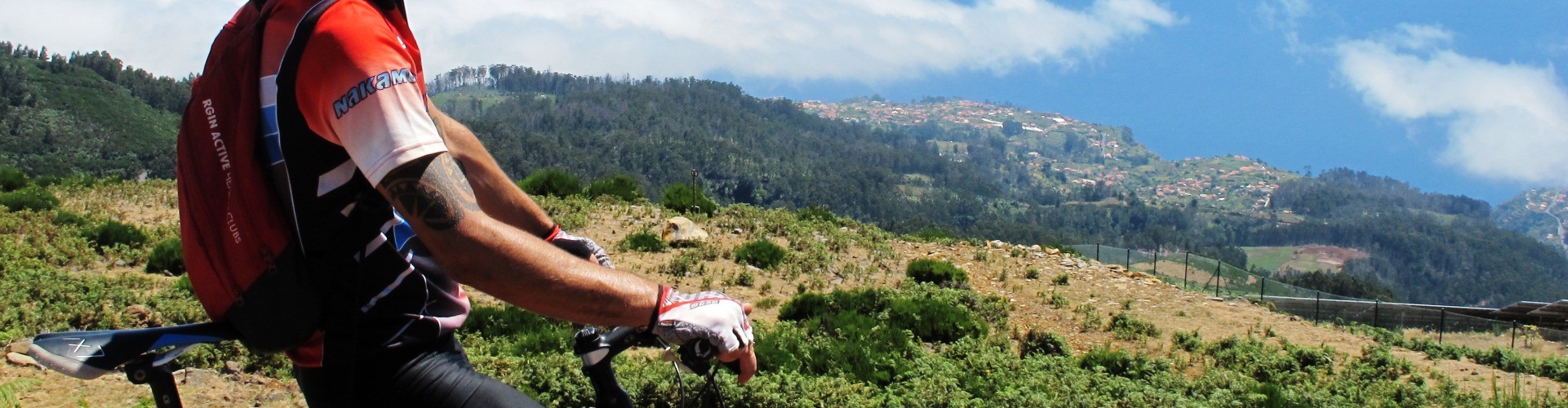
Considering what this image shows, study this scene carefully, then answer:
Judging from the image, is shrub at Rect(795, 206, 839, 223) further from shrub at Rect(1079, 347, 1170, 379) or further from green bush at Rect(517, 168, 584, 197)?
shrub at Rect(1079, 347, 1170, 379)

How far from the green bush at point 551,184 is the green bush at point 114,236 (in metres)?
6.64

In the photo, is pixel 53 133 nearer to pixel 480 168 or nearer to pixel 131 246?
pixel 131 246

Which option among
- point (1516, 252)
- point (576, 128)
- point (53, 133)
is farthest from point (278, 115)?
point (1516, 252)

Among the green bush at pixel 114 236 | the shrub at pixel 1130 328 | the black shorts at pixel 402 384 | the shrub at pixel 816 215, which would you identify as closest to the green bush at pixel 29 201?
the green bush at pixel 114 236

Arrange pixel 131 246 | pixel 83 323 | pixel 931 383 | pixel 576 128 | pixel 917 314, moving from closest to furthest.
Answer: pixel 931 383 → pixel 83 323 → pixel 917 314 → pixel 131 246 → pixel 576 128

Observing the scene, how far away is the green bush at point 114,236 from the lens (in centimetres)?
953

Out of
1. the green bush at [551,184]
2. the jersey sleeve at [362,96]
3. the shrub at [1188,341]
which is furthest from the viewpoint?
the green bush at [551,184]

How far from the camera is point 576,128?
150 m

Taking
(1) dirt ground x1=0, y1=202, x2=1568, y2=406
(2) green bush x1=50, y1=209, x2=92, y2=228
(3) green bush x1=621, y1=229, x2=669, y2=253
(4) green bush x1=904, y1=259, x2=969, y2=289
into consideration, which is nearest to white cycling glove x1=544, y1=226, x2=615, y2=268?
(1) dirt ground x1=0, y1=202, x2=1568, y2=406

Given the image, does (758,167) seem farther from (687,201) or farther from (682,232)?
(682,232)

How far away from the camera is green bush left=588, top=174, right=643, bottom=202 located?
16.7 metres

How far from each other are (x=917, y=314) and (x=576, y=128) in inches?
5734

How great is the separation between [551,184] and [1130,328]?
32.2 ft

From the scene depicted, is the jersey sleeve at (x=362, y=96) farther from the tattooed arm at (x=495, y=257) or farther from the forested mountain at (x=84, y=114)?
the forested mountain at (x=84, y=114)
